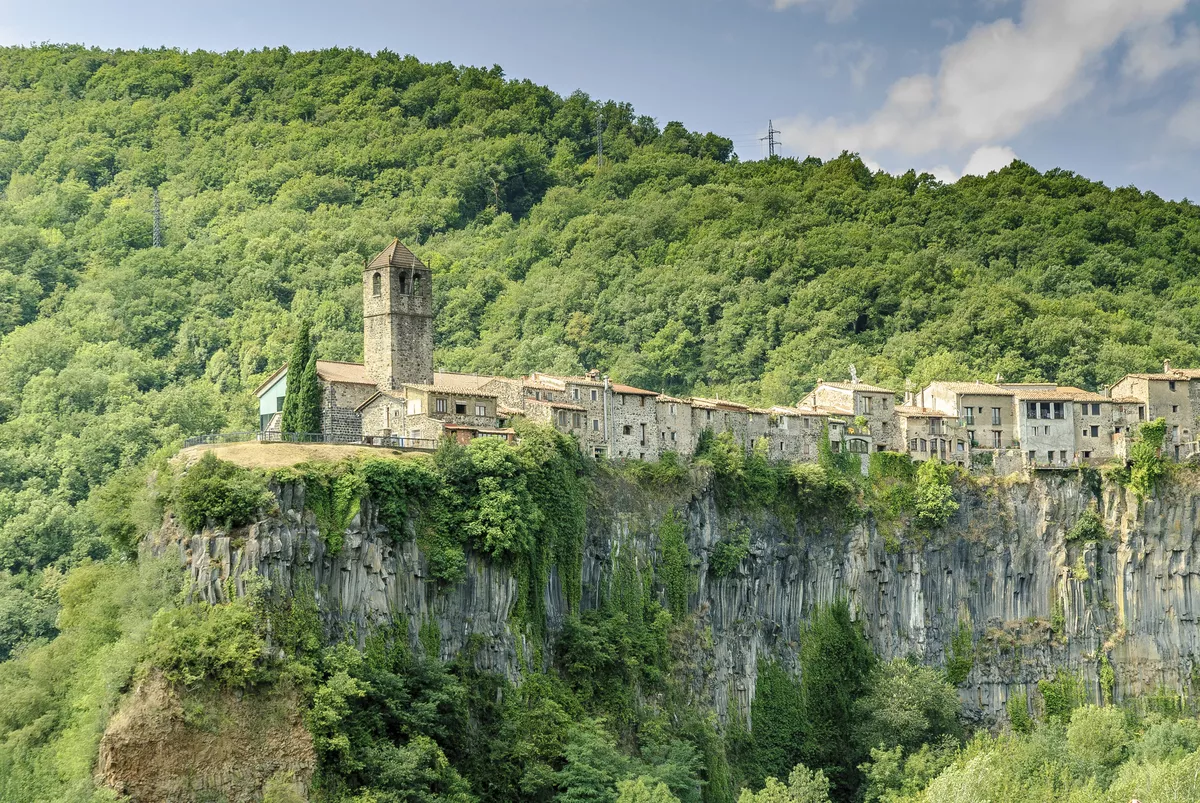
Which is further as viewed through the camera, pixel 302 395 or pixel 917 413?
pixel 917 413

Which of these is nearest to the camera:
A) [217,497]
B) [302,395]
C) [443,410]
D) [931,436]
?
[217,497]

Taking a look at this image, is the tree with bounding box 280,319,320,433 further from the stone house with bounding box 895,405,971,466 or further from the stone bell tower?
the stone house with bounding box 895,405,971,466

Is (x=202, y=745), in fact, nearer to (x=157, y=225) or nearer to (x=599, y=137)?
(x=157, y=225)

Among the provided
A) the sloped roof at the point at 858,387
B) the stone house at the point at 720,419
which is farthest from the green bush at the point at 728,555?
the sloped roof at the point at 858,387

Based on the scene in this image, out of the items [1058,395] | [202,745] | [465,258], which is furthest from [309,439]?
[465,258]

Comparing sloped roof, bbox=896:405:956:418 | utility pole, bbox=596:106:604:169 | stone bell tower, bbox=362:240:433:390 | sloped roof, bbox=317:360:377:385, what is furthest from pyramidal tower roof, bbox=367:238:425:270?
utility pole, bbox=596:106:604:169

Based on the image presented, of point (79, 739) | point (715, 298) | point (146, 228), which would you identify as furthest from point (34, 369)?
point (79, 739)

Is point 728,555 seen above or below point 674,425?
below
